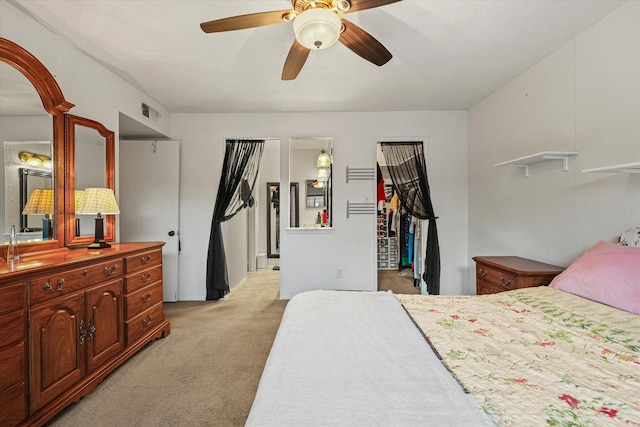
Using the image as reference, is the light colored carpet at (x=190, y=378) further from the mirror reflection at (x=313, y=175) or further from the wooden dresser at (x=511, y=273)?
the wooden dresser at (x=511, y=273)

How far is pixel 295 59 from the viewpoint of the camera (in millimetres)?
1951

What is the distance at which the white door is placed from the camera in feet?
12.1

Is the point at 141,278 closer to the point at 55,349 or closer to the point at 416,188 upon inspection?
the point at 55,349

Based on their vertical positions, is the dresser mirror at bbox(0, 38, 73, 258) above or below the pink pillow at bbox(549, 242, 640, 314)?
above

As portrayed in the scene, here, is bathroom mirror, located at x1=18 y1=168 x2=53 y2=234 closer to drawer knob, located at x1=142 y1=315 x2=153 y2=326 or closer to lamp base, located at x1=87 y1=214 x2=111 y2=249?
lamp base, located at x1=87 y1=214 x2=111 y2=249

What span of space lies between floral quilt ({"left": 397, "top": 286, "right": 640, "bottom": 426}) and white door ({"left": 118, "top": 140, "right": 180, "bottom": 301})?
338cm

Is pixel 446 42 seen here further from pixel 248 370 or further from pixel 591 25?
pixel 248 370

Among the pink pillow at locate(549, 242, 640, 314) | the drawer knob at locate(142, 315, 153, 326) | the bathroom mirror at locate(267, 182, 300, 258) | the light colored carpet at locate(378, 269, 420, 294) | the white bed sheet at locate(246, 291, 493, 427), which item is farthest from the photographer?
the bathroom mirror at locate(267, 182, 300, 258)

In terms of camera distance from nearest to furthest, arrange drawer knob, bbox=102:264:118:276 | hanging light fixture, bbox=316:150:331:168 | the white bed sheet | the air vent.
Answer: the white bed sheet < drawer knob, bbox=102:264:118:276 < the air vent < hanging light fixture, bbox=316:150:331:168

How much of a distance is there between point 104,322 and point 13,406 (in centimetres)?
64

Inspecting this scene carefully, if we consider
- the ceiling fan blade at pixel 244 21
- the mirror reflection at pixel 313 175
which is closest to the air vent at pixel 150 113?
the mirror reflection at pixel 313 175

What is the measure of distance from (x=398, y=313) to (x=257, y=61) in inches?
94.3

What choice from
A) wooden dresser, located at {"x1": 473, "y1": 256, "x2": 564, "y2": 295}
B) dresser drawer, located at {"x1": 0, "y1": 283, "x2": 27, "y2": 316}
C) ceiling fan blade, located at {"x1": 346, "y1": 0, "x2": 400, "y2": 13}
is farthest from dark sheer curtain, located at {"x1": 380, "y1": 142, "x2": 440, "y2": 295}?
dresser drawer, located at {"x1": 0, "y1": 283, "x2": 27, "y2": 316}

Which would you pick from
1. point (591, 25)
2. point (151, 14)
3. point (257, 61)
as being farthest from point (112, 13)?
point (591, 25)
